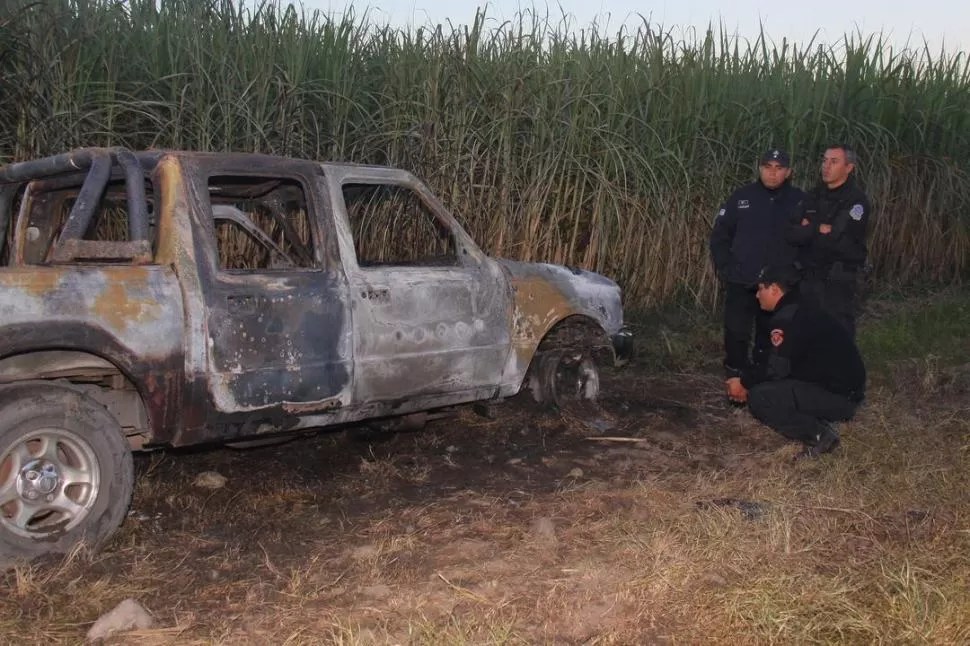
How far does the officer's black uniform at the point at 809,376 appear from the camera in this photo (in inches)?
200

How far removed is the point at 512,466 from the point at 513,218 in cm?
307

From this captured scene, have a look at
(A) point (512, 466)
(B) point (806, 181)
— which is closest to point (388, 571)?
(A) point (512, 466)

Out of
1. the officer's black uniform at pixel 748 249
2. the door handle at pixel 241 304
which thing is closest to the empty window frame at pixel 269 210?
the door handle at pixel 241 304

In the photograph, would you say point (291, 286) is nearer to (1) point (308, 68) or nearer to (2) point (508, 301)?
(2) point (508, 301)

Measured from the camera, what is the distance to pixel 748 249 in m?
6.40

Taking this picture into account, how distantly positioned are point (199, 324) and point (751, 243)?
3832 millimetres

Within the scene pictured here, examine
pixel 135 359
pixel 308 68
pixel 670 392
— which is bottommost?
pixel 670 392

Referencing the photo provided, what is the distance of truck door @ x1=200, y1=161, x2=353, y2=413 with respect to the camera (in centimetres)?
402

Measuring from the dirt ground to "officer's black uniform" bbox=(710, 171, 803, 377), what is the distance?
3.39 feet

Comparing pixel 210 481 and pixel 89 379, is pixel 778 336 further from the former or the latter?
pixel 89 379

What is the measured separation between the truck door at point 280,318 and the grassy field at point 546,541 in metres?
0.56

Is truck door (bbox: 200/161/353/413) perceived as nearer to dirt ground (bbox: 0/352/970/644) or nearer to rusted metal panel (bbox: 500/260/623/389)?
dirt ground (bbox: 0/352/970/644)

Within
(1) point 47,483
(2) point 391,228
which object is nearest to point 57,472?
(1) point 47,483

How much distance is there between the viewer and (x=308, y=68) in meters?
7.34
